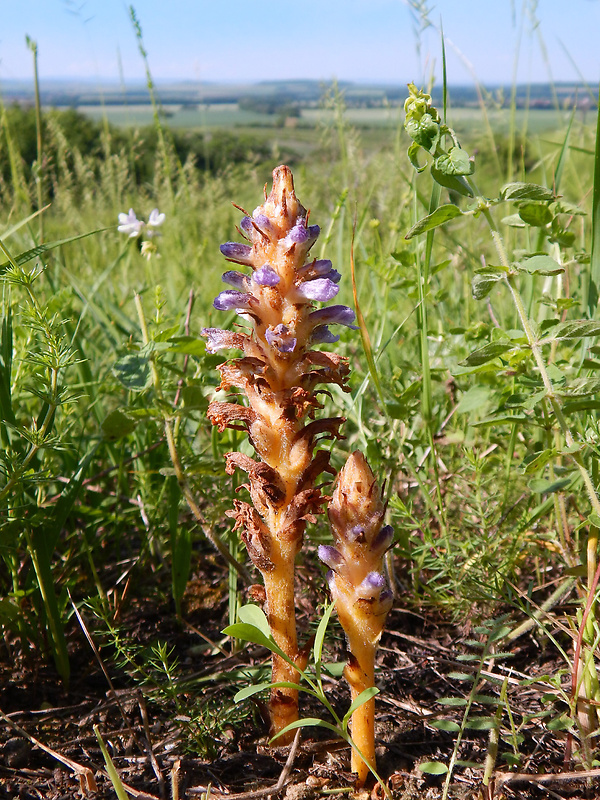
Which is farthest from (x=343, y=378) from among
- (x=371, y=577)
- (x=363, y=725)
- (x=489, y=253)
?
(x=489, y=253)

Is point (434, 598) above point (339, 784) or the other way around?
above

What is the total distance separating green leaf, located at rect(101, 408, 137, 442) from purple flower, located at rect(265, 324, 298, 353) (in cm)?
86

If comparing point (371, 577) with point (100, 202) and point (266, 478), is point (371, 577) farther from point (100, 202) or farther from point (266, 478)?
point (100, 202)

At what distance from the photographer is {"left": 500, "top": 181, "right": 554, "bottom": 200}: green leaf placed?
1545 mm

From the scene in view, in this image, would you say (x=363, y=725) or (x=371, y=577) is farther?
(x=363, y=725)

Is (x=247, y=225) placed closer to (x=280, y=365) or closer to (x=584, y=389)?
(x=280, y=365)

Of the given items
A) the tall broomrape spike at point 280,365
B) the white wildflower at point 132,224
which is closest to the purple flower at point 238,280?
the tall broomrape spike at point 280,365

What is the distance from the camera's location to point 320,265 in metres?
1.47

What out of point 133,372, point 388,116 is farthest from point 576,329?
point 388,116

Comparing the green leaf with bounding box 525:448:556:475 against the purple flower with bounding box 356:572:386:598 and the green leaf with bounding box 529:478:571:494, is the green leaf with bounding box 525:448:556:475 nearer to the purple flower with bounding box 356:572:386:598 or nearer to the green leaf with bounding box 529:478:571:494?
the green leaf with bounding box 529:478:571:494

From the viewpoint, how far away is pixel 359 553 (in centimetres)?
138

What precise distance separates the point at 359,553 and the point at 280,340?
1.53ft

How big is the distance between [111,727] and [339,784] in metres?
0.67

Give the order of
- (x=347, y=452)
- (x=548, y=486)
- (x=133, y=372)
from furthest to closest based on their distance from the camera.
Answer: (x=347, y=452) < (x=133, y=372) < (x=548, y=486)
